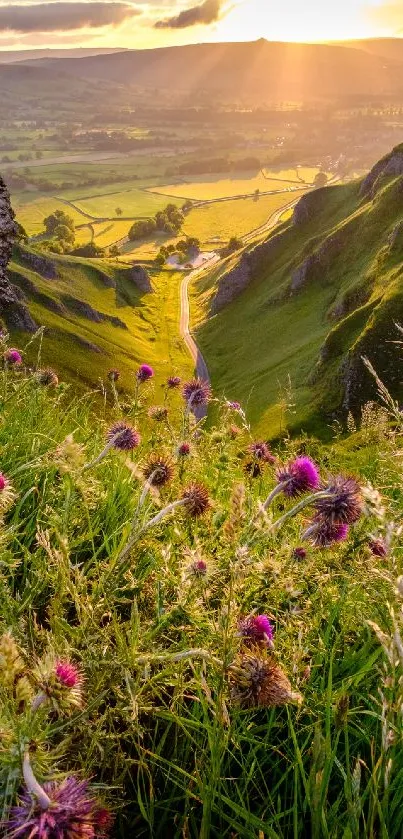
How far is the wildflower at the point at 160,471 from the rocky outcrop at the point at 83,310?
13088cm

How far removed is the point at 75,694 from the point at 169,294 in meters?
179

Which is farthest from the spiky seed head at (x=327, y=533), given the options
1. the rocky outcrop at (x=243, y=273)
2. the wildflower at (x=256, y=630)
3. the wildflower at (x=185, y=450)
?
the rocky outcrop at (x=243, y=273)

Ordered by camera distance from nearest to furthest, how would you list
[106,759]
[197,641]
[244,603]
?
1. [106,759]
2. [197,641]
3. [244,603]

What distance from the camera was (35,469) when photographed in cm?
527

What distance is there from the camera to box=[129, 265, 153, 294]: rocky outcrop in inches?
6816

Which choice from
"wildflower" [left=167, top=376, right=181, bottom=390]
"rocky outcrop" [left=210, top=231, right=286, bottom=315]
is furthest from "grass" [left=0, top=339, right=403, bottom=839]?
"rocky outcrop" [left=210, top=231, right=286, bottom=315]

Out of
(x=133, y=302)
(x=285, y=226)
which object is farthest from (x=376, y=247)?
(x=133, y=302)

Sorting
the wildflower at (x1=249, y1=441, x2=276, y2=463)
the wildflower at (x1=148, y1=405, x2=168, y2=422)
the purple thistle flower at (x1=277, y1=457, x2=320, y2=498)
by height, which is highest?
the purple thistle flower at (x1=277, y1=457, x2=320, y2=498)

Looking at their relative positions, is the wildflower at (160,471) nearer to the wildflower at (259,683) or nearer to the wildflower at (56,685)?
the wildflower at (259,683)

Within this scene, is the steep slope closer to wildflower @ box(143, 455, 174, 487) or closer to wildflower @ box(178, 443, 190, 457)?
wildflower @ box(178, 443, 190, 457)

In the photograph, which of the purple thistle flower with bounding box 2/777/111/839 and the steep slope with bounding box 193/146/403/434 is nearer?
the purple thistle flower with bounding box 2/777/111/839

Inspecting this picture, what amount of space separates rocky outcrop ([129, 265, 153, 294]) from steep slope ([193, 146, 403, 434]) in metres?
15.5

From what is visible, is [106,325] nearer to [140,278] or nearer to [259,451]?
[140,278]

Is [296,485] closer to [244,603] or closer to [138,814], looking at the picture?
[244,603]
